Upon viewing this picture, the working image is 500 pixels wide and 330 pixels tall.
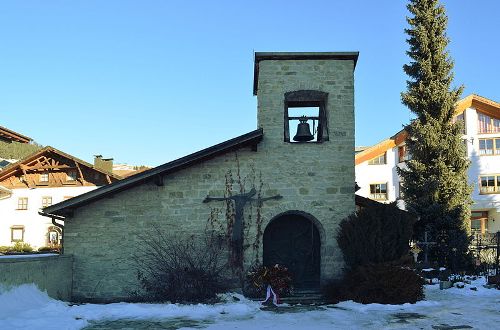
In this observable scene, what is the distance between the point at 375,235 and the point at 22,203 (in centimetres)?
3078

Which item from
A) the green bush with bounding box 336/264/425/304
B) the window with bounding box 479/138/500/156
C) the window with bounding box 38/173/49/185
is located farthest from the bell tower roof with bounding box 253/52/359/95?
the window with bounding box 38/173/49/185

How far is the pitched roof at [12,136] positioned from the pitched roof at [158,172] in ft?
135

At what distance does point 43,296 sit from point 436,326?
8.32 meters

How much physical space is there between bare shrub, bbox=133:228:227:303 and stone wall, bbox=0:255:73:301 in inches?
67.8

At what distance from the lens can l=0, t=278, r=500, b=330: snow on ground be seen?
29.9 ft

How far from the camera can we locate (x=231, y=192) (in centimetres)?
1256

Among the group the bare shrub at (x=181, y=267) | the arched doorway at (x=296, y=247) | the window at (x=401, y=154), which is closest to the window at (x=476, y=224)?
the window at (x=401, y=154)

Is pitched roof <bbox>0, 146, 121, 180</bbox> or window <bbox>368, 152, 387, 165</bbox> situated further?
window <bbox>368, 152, 387, 165</bbox>

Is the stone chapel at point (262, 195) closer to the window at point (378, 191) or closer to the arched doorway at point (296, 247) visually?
the arched doorway at point (296, 247)

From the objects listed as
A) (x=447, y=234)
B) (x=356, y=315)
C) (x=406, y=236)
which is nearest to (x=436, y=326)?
(x=356, y=315)

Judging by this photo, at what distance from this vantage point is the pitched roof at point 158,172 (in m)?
11.9

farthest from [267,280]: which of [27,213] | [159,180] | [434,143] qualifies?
[27,213]

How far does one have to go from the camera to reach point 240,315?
1032 centimetres

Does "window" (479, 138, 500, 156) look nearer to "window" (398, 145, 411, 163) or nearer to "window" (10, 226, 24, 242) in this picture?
"window" (398, 145, 411, 163)
